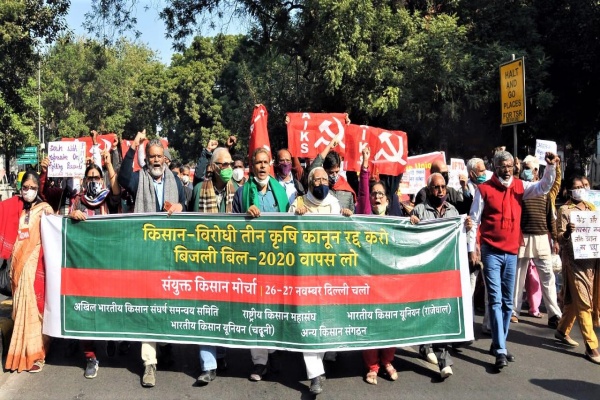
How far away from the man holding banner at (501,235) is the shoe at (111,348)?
3.52 meters

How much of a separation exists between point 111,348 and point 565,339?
4.58 m

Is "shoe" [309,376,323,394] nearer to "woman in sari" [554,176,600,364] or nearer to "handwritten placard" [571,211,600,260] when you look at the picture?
"woman in sari" [554,176,600,364]

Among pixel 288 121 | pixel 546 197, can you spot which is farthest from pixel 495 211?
pixel 288 121

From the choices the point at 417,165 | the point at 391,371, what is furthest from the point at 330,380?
the point at 417,165

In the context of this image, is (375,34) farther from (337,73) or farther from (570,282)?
(570,282)

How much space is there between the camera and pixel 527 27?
803 inches

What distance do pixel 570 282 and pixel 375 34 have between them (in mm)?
13952

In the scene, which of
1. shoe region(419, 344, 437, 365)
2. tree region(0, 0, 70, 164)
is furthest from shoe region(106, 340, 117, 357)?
tree region(0, 0, 70, 164)

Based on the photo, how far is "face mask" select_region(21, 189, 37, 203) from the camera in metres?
5.79

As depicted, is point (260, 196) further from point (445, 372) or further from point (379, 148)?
point (379, 148)

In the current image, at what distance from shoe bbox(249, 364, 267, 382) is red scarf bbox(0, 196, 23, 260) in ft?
8.03

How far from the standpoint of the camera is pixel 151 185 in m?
5.75

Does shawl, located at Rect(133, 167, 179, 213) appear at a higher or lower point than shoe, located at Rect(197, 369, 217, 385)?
higher

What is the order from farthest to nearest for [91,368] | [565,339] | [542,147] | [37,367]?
[542,147] → [565,339] → [37,367] → [91,368]
